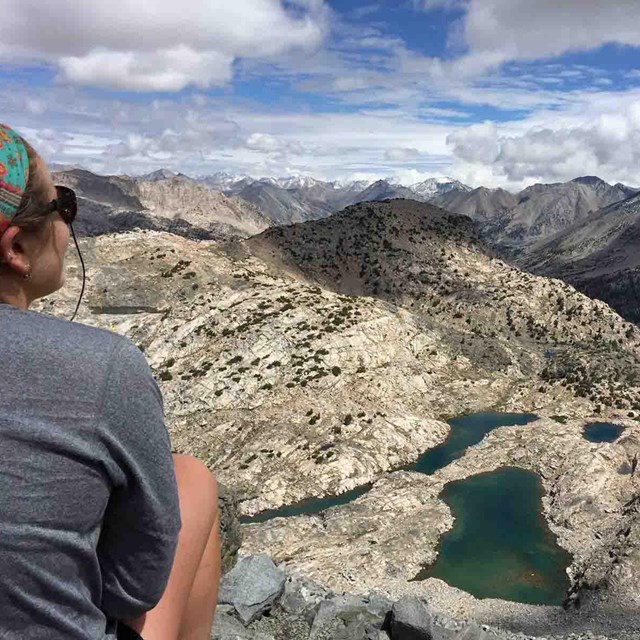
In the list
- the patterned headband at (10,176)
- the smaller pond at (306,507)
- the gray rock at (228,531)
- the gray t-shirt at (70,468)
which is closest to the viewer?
the gray t-shirt at (70,468)

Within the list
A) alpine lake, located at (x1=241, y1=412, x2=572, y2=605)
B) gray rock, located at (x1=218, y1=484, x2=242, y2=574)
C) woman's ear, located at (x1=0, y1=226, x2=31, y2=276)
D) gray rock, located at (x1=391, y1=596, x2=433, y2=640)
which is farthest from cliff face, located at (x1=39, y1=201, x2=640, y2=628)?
woman's ear, located at (x1=0, y1=226, x2=31, y2=276)

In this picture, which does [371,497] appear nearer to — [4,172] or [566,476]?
[566,476]

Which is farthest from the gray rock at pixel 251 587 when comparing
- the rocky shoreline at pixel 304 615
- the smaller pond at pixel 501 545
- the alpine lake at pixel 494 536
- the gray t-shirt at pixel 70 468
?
the alpine lake at pixel 494 536

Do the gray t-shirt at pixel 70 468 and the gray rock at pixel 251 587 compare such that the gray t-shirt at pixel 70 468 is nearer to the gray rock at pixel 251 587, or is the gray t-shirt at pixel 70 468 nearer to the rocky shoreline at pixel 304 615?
the rocky shoreline at pixel 304 615

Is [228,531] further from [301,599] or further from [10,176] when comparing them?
[10,176]

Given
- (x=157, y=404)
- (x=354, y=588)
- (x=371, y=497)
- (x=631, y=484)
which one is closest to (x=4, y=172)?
(x=157, y=404)

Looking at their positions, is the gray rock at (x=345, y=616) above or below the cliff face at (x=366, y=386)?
above
